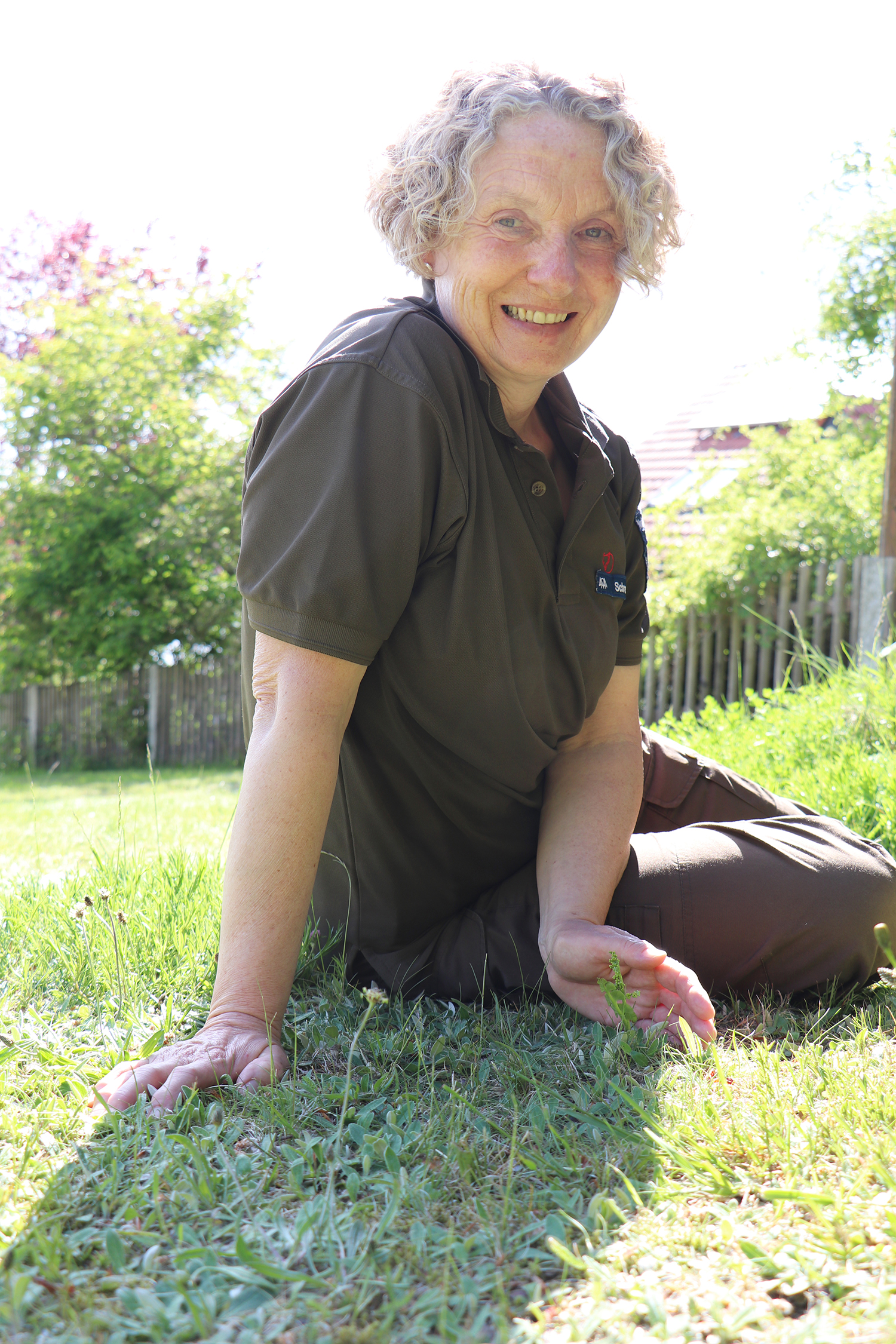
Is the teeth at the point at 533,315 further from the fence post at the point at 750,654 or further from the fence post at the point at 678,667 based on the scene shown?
the fence post at the point at 678,667

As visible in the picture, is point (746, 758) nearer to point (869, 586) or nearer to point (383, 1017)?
point (383, 1017)

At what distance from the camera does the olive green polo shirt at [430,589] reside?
1592mm

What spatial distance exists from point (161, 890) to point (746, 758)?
2.19 metres

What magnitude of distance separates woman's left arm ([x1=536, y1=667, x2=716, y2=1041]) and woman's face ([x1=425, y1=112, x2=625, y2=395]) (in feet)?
2.41

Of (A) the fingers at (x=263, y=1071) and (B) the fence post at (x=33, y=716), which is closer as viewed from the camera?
(A) the fingers at (x=263, y=1071)

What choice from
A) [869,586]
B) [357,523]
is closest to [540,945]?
[357,523]

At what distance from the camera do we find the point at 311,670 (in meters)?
1.60

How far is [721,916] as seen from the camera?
190cm

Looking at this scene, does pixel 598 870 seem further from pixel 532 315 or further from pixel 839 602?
pixel 839 602

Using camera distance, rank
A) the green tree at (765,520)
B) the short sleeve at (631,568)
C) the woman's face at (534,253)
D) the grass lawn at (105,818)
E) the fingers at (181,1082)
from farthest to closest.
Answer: the green tree at (765,520) < the grass lawn at (105,818) < the short sleeve at (631,568) < the woman's face at (534,253) < the fingers at (181,1082)

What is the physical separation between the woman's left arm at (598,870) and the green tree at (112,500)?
37.5ft

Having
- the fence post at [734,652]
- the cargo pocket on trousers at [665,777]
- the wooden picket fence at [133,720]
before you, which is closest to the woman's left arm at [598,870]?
the cargo pocket on trousers at [665,777]

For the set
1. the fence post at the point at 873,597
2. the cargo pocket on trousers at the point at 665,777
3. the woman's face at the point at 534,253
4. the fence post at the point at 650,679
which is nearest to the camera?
the woman's face at the point at 534,253

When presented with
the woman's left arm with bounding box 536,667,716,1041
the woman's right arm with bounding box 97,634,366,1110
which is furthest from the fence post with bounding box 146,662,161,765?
the woman's right arm with bounding box 97,634,366,1110
